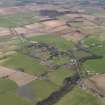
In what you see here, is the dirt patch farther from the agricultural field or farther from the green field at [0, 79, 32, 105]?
the green field at [0, 79, 32, 105]

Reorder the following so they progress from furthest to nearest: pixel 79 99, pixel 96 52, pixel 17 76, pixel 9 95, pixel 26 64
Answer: pixel 96 52 → pixel 26 64 → pixel 17 76 → pixel 9 95 → pixel 79 99

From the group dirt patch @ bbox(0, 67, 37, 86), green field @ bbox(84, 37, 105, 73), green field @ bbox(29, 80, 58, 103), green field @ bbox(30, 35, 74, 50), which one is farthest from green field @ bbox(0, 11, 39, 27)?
green field @ bbox(29, 80, 58, 103)

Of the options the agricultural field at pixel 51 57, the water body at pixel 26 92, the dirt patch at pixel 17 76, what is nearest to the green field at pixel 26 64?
the agricultural field at pixel 51 57

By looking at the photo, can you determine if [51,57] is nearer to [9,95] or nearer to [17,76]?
[17,76]

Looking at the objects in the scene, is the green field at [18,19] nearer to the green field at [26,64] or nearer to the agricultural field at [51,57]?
the agricultural field at [51,57]

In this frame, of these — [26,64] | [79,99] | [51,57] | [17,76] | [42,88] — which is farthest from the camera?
[51,57]

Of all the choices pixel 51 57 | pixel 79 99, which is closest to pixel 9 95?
pixel 79 99

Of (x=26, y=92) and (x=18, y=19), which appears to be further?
(x=18, y=19)

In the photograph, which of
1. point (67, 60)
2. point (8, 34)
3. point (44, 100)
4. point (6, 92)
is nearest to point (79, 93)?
point (44, 100)
